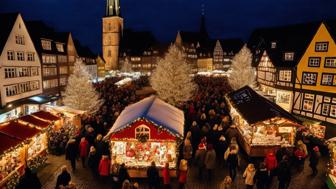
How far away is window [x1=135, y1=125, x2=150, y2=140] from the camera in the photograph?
12.2 m

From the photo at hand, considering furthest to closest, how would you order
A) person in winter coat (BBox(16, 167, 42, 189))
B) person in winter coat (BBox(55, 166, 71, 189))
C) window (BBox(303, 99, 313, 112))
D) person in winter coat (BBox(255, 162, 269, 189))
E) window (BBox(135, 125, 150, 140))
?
window (BBox(303, 99, 313, 112)) < window (BBox(135, 125, 150, 140)) < person in winter coat (BBox(255, 162, 269, 189)) < person in winter coat (BBox(55, 166, 71, 189)) < person in winter coat (BBox(16, 167, 42, 189))

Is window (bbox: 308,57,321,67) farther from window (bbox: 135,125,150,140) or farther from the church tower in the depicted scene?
the church tower

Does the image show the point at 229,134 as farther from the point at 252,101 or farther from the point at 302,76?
the point at 302,76

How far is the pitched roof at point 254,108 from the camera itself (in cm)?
1467

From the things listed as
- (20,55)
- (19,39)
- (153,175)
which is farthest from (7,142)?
(19,39)

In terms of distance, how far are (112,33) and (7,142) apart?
7436cm

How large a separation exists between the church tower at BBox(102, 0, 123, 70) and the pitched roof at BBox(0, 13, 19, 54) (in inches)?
2134

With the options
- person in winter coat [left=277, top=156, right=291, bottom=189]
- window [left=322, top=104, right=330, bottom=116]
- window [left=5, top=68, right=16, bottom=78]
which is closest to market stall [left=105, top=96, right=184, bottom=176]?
person in winter coat [left=277, top=156, right=291, bottom=189]

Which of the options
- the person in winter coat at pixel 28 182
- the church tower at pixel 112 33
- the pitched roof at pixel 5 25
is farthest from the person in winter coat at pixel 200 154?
the church tower at pixel 112 33

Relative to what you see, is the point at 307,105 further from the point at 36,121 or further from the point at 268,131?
the point at 36,121

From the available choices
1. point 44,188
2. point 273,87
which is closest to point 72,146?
point 44,188

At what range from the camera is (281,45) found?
103 feet

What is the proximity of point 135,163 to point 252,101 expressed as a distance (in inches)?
391

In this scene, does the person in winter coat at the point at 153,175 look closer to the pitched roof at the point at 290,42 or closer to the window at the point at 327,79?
the window at the point at 327,79
